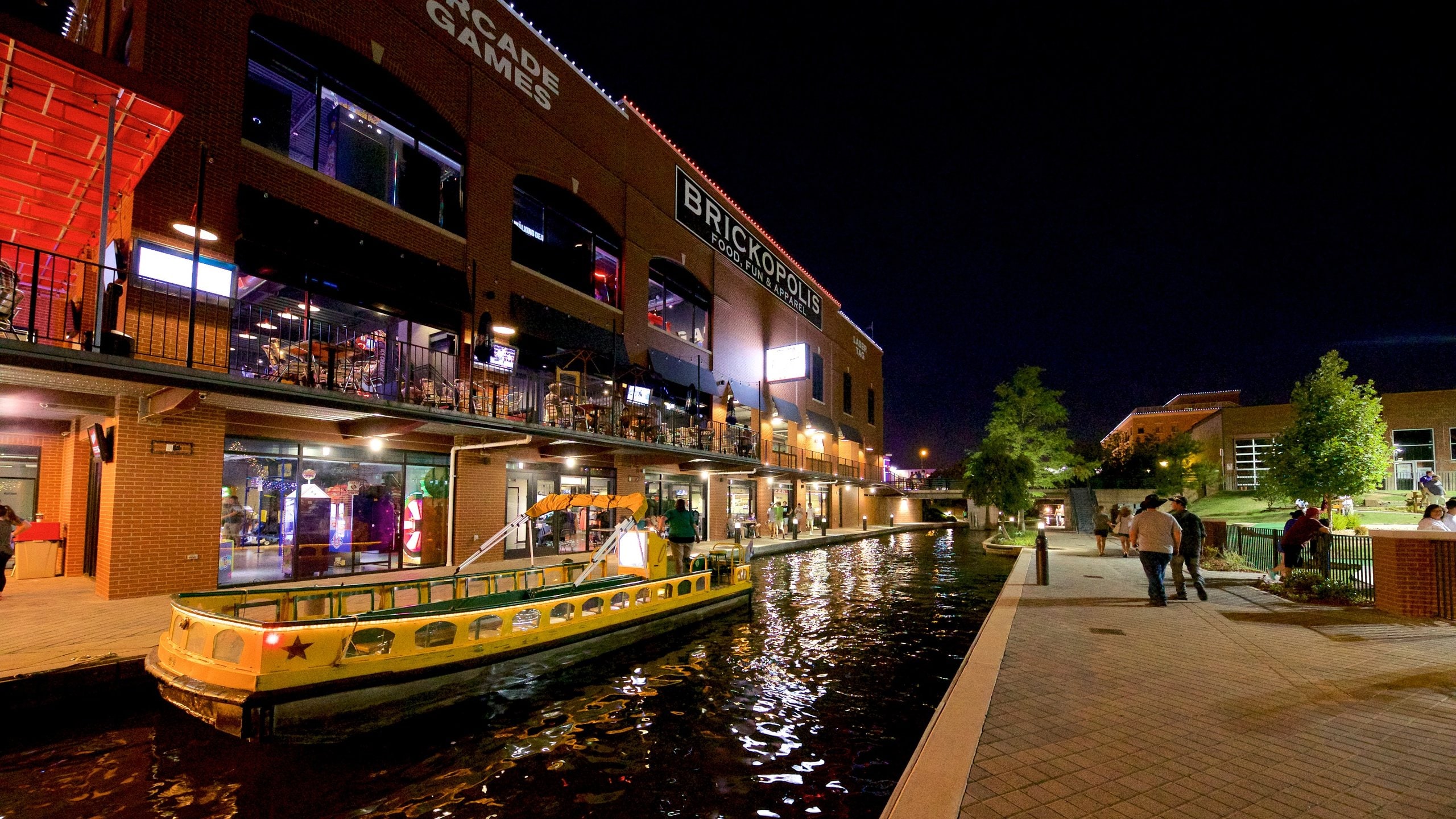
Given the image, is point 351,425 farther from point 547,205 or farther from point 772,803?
point 772,803

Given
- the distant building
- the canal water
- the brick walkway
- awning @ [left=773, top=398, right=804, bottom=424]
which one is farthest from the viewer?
the distant building

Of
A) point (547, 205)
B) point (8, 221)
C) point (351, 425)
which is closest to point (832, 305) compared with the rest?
point (547, 205)

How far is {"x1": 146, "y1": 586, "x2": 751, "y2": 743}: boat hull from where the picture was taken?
20.1 ft

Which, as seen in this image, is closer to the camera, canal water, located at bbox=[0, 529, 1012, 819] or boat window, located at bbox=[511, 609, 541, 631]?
canal water, located at bbox=[0, 529, 1012, 819]

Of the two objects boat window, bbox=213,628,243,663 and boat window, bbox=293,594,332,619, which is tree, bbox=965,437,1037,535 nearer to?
boat window, bbox=293,594,332,619

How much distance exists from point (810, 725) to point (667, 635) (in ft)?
14.9

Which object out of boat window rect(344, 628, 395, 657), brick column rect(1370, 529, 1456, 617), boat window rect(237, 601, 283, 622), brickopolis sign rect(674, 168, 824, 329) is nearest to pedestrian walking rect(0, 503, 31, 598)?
boat window rect(237, 601, 283, 622)

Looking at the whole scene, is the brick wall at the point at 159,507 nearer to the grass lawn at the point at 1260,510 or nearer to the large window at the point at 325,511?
the large window at the point at 325,511

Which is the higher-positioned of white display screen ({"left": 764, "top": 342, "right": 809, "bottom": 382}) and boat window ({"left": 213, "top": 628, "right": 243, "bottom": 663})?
white display screen ({"left": 764, "top": 342, "right": 809, "bottom": 382})

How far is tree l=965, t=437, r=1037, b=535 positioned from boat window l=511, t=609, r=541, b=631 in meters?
25.6

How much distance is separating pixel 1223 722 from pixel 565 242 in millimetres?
20145

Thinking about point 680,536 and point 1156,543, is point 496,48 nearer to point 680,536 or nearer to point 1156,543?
point 680,536

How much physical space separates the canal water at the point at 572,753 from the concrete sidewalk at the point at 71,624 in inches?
22.5

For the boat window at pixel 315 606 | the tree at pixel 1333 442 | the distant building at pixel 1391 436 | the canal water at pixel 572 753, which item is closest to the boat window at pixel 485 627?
the canal water at pixel 572 753
